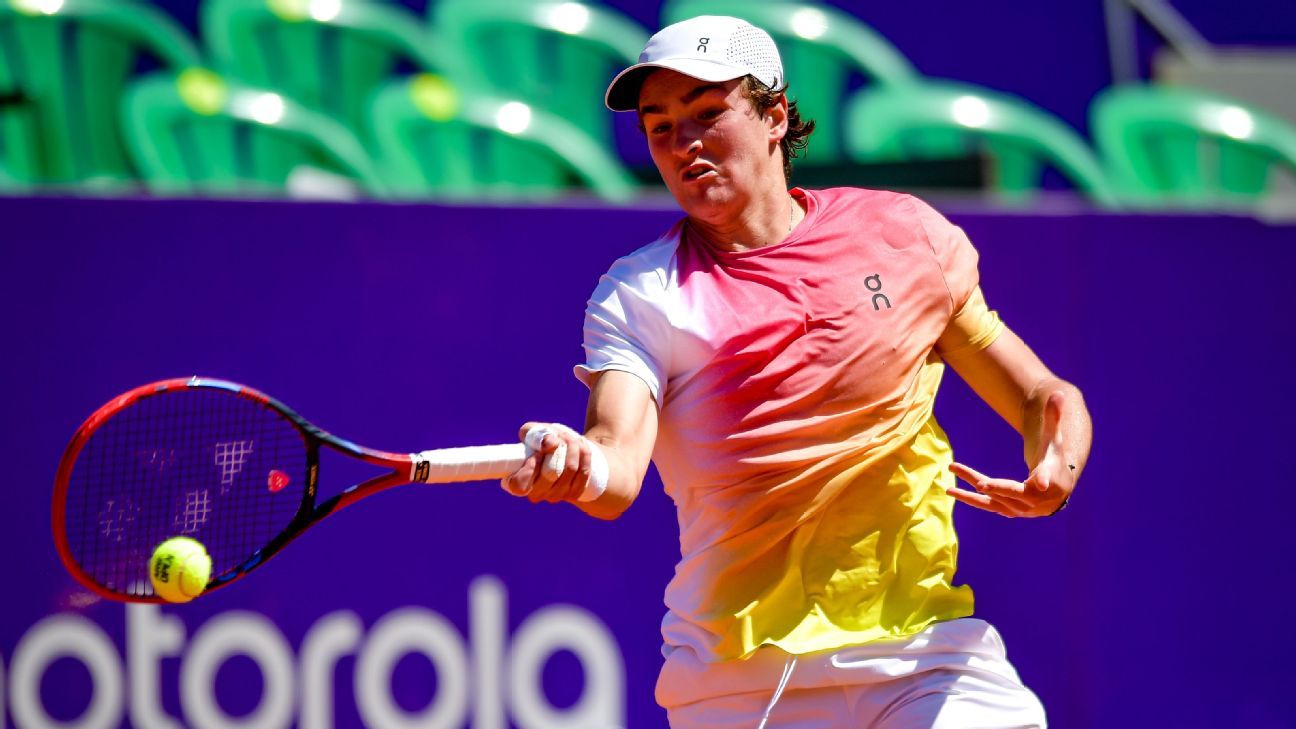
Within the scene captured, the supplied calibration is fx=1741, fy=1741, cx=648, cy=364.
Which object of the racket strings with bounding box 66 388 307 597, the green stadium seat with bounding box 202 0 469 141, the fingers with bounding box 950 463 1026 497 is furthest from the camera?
the green stadium seat with bounding box 202 0 469 141

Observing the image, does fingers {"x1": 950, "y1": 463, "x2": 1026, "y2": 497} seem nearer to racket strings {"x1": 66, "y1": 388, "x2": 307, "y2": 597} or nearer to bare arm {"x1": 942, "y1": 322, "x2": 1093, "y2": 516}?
bare arm {"x1": 942, "y1": 322, "x2": 1093, "y2": 516}

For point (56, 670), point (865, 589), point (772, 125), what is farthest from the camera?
point (56, 670)

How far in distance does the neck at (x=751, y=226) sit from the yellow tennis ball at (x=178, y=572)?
1.00 m

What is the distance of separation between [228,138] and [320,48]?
0.83 m

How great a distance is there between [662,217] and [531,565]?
3.29 feet

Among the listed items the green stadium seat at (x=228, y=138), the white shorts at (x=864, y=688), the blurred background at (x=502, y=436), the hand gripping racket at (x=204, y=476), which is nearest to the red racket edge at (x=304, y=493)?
the hand gripping racket at (x=204, y=476)

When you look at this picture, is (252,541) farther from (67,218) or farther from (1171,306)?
(1171,306)

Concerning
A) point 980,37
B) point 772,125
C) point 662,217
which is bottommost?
point 772,125

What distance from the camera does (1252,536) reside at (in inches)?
198

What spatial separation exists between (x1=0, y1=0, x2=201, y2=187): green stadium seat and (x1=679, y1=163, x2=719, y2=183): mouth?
157 inches

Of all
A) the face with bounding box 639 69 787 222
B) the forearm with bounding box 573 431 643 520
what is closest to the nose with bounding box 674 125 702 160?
the face with bounding box 639 69 787 222

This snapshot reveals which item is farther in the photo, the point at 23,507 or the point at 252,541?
the point at 23,507

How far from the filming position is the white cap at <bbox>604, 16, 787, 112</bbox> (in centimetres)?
279

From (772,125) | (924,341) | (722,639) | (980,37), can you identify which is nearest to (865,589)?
(722,639)
